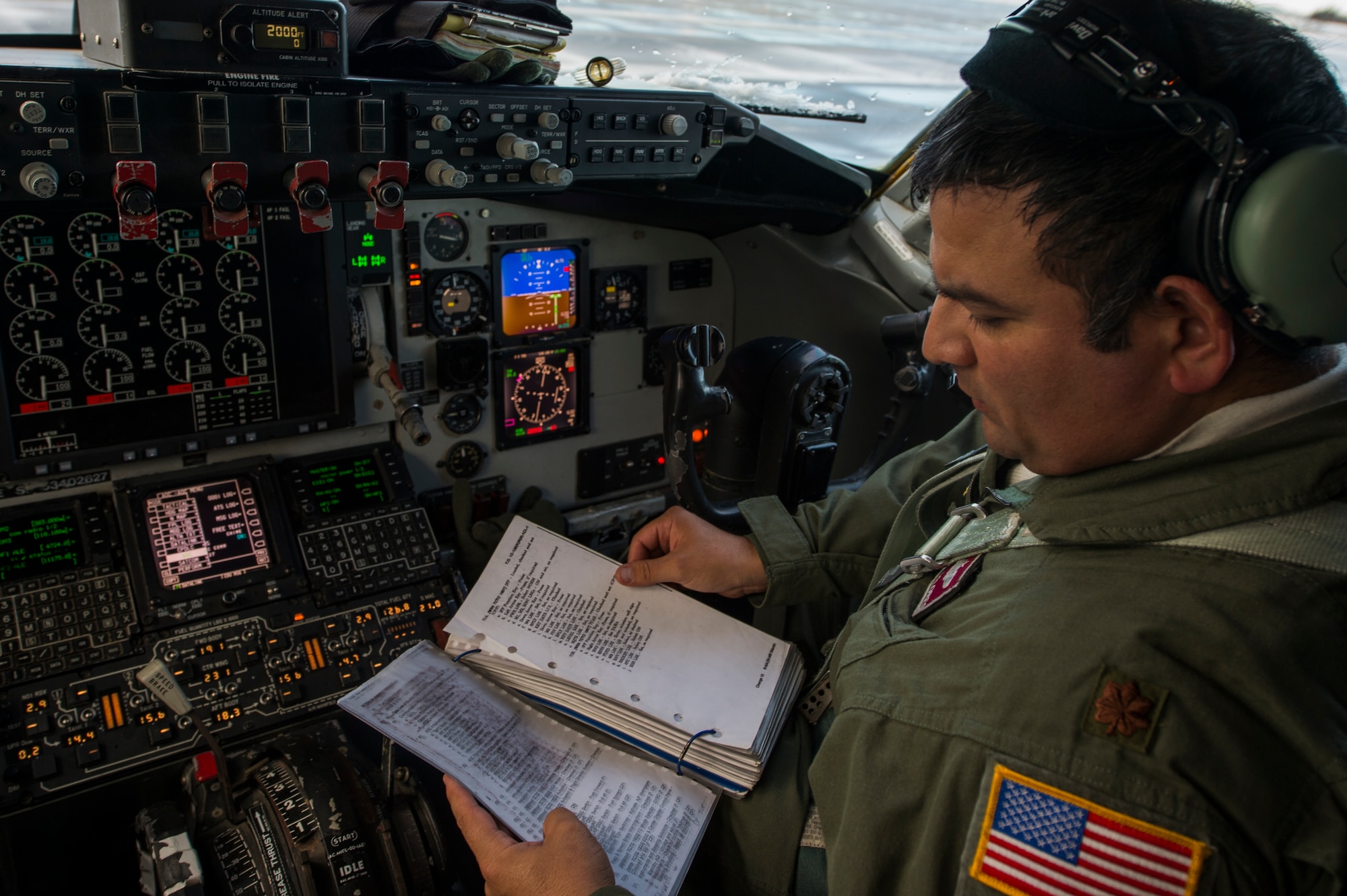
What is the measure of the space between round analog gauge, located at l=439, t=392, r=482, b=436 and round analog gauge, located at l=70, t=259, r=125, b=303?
2.66ft

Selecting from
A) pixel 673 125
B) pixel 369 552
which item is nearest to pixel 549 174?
pixel 673 125

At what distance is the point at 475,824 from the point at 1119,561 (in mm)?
778

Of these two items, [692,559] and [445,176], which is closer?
[692,559]

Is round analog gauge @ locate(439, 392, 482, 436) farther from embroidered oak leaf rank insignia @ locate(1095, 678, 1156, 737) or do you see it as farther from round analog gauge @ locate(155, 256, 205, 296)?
embroidered oak leaf rank insignia @ locate(1095, 678, 1156, 737)

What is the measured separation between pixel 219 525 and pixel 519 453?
33.4 inches

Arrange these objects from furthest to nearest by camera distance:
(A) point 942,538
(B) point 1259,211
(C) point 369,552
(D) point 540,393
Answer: (D) point 540,393 → (C) point 369,552 → (A) point 942,538 → (B) point 1259,211

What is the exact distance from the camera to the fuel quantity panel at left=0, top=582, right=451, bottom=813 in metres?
1.63

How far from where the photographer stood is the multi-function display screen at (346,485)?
218 cm

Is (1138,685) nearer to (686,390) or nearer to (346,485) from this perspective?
(686,390)

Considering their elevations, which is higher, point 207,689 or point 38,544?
point 38,544

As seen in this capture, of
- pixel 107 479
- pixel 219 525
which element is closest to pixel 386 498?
pixel 219 525

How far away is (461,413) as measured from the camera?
2492 millimetres

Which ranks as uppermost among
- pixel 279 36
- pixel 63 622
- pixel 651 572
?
pixel 279 36

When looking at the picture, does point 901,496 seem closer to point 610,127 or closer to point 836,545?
point 836,545
